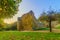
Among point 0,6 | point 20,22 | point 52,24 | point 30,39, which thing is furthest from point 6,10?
point 30,39

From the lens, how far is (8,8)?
7016mm

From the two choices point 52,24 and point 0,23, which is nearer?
point 52,24

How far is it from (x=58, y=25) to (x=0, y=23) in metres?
2.46

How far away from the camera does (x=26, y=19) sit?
7895mm

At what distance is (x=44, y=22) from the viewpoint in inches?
267

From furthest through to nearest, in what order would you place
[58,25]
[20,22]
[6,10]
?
[20,22]
[6,10]
[58,25]

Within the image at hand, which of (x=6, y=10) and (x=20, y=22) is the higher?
(x=6, y=10)

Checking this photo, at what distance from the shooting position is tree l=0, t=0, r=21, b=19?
6848 mm

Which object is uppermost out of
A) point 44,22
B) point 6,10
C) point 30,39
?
point 6,10

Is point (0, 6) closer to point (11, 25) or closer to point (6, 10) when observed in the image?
point (6, 10)

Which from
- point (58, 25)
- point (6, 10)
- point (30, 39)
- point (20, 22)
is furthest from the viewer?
point (20, 22)

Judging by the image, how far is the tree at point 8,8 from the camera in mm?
6848

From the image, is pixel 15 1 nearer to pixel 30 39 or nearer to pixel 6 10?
pixel 6 10

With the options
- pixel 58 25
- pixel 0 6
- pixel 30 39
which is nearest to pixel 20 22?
pixel 0 6
